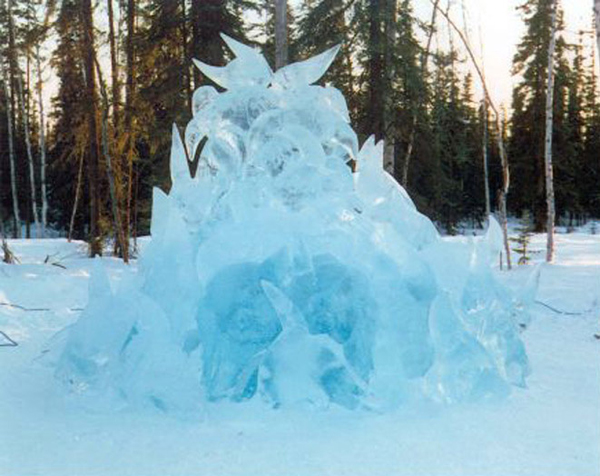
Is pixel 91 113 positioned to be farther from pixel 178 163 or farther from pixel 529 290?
pixel 529 290

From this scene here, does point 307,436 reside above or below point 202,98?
below

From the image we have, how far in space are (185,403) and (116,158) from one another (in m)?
8.39

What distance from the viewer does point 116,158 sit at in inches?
403

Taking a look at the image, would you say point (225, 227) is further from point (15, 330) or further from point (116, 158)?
point (116, 158)

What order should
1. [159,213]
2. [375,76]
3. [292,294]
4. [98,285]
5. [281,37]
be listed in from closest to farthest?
[292,294] → [98,285] → [159,213] → [281,37] → [375,76]

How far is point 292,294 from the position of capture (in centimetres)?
295

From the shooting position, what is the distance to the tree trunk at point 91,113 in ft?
30.4

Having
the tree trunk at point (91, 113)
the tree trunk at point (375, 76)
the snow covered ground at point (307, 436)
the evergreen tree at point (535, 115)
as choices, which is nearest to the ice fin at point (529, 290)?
the snow covered ground at point (307, 436)

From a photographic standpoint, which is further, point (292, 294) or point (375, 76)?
point (375, 76)

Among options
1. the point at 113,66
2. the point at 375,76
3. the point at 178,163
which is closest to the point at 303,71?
the point at 178,163

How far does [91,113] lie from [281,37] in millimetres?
3840

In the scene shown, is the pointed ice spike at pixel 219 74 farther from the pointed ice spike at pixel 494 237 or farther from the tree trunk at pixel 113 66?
the tree trunk at pixel 113 66

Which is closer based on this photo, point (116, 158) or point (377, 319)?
point (377, 319)

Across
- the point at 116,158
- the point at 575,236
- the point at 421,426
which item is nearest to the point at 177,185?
the point at 421,426
